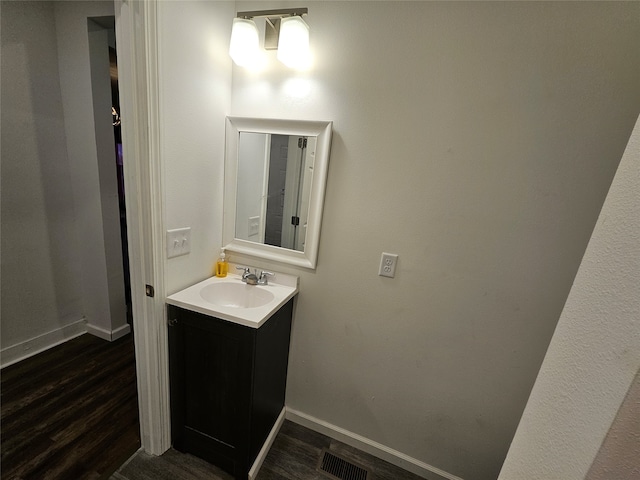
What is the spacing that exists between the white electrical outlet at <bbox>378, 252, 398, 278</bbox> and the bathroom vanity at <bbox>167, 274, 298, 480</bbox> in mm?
502

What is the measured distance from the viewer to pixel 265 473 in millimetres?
1331

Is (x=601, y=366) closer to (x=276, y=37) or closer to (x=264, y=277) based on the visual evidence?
(x=264, y=277)

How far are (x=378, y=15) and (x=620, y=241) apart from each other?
4.11 ft

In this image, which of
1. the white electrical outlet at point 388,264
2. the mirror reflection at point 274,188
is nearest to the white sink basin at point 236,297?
the mirror reflection at point 274,188

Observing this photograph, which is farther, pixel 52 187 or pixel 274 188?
pixel 52 187

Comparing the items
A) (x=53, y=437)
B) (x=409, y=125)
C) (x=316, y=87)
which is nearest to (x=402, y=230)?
(x=409, y=125)

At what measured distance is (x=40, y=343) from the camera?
191 cm

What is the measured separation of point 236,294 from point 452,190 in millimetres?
1264

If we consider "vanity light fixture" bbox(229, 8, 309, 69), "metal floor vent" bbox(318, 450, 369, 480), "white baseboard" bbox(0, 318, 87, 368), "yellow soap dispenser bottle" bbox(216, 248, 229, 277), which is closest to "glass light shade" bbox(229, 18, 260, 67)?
"vanity light fixture" bbox(229, 8, 309, 69)

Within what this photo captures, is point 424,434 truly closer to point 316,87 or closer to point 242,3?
point 316,87

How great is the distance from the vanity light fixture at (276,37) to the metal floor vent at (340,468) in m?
2.09

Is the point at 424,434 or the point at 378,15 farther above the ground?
the point at 378,15

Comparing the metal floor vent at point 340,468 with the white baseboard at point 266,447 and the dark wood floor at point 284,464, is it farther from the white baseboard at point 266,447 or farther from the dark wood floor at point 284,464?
the white baseboard at point 266,447

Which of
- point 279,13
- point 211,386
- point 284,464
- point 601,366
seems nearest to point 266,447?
point 284,464
